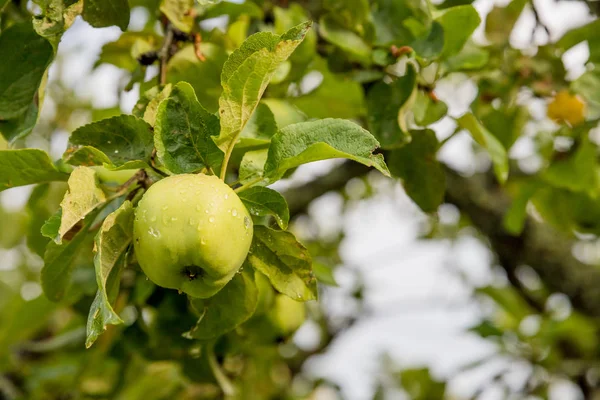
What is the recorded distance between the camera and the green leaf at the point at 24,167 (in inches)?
26.0

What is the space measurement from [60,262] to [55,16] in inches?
10.8

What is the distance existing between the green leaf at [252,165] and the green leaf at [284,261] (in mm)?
55

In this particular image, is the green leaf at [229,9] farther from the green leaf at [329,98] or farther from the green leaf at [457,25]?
the green leaf at [457,25]

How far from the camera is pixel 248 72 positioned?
611mm

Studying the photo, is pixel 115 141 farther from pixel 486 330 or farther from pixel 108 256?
pixel 486 330

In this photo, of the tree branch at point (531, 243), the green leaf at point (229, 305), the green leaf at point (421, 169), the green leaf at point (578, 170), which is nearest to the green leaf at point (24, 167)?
the green leaf at point (229, 305)

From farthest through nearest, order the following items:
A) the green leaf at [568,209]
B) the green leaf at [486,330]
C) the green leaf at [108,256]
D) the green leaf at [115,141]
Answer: the green leaf at [486,330]
the green leaf at [568,209]
the green leaf at [115,141]
the green leaf at [108,256]

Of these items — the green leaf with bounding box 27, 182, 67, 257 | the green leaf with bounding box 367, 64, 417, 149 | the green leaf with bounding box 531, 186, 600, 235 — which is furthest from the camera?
the green leaf with bounding box 531, 186, 600, 235

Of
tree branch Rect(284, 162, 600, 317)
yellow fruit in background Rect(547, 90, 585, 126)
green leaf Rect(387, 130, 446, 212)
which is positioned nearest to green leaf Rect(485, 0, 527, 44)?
yellow fruit in background Rect(547, 90, 585, 126)

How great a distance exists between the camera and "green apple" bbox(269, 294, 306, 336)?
106 centimetres

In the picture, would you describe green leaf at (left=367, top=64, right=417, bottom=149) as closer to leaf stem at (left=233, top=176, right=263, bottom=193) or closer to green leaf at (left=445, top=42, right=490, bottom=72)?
green leaf at (left=445, top=42, right=490, bottom=72)

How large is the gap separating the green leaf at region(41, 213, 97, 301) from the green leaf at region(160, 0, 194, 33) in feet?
0.93

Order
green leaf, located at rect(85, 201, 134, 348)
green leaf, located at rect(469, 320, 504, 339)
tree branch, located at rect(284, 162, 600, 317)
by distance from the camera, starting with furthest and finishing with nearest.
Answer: tree branch, located at rect(284, 162, 600, 317) < green leaf, located at rect(469, 320, 504, 339) < green leaf, located at rect(85, 201, 134, 348)

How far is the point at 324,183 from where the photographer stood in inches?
75.0
